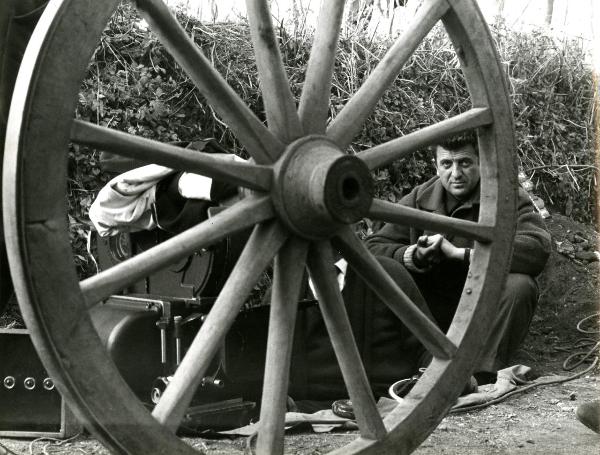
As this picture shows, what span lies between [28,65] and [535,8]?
25.0ft

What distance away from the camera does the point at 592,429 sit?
3.14m

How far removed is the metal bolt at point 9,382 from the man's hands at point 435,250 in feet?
5.59

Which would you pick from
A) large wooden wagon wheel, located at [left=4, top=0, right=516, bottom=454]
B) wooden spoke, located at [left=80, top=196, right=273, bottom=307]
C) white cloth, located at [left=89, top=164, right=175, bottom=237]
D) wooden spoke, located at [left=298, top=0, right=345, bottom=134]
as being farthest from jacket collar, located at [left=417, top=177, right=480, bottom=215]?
wooden spoke, located at [left=80, top=196, right=273, bottom=307]

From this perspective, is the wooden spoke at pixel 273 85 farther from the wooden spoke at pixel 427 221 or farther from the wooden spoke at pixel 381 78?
the wooden spoke at pixel 427 221

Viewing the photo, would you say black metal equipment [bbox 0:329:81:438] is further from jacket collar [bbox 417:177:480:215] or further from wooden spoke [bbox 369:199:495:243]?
jacket collar [bbox 417:177:480:215]

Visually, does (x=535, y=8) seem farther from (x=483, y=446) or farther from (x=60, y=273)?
(x=60, y=273)

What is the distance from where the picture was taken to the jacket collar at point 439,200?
4051 mm

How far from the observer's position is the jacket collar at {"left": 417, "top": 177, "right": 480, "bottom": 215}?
Result: 4051mm

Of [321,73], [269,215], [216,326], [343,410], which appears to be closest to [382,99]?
[343,410]

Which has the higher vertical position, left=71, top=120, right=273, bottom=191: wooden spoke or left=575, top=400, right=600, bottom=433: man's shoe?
left=71, top=120, right=273, bottom=191: wooden spoke

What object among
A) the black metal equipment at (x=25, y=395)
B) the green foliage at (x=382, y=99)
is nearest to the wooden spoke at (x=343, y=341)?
the black metal equipment at (x=25, y=395)

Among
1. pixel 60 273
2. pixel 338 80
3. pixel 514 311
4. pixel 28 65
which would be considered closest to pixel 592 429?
pixel 514 311

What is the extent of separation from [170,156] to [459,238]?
2351 mm

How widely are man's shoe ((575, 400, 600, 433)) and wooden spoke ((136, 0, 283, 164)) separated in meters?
1.59
